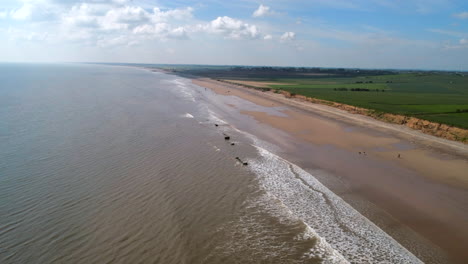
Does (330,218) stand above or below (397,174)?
below

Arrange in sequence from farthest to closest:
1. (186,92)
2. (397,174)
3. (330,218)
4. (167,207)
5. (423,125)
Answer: (186,92)
(423,125)
(397,174)
(167,207)
(330,218)

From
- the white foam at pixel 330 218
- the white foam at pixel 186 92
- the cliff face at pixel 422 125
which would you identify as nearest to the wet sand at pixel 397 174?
the white foam at pixel 330 218

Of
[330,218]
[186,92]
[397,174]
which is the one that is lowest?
[330,218]

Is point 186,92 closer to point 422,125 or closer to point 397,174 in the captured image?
point 422,125

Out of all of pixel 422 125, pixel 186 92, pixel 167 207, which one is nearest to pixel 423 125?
pixel 422 125

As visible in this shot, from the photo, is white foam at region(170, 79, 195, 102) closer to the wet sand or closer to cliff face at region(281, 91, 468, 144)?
the wet sand

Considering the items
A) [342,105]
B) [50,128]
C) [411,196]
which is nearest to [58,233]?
[411,196]

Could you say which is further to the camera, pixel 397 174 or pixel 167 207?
pixel 397 174

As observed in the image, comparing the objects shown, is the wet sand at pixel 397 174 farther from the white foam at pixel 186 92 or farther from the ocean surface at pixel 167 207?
the white foam at pixel 186 92
